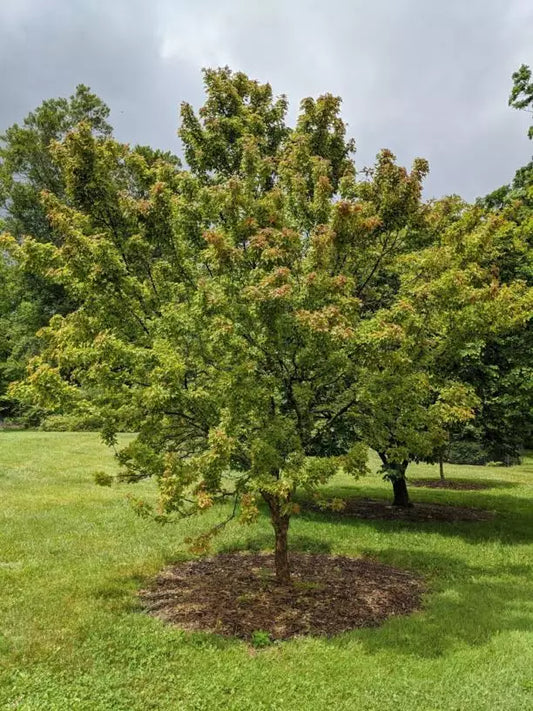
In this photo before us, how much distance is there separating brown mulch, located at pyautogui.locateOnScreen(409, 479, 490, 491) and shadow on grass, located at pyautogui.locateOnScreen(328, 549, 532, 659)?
10553 mm

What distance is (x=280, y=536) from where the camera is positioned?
750 cm

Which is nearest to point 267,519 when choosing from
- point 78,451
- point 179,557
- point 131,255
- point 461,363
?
point 179,557

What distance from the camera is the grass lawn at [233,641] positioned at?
16.0ft

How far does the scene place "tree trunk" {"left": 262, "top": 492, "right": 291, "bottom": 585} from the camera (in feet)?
24.1

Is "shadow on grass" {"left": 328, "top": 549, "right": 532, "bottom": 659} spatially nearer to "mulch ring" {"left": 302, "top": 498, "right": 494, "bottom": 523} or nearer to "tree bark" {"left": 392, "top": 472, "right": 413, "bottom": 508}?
"mulch ring" {"left": 302, "top": 498, "right": 494, "bottom": 523}

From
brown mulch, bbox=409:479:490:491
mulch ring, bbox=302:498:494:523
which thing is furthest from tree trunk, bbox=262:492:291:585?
brown mulch, bbox=409:479:490:491

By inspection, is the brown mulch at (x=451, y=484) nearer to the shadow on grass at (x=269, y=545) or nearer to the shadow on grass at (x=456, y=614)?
the shadow on grass at (x=269, y=545)

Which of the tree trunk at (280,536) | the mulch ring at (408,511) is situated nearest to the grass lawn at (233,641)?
the tree trunk at (280,536)

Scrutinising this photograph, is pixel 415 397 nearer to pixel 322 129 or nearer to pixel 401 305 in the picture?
pixel 401 305

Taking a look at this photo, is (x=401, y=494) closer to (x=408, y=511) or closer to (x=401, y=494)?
(x=401, y=494)

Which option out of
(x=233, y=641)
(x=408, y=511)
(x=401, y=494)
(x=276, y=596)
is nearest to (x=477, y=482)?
(x=401, y=494)

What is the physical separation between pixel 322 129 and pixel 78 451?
1734cm

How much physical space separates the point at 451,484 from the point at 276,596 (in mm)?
14630

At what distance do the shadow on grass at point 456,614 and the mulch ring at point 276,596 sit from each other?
306 mm
